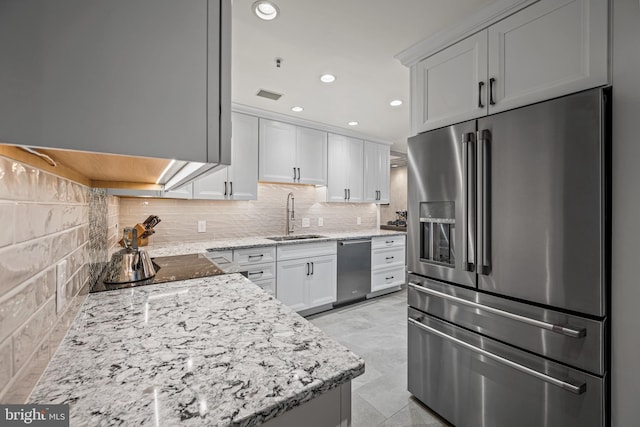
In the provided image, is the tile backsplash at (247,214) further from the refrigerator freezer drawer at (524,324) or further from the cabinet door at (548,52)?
the cabinet door at (548,52)

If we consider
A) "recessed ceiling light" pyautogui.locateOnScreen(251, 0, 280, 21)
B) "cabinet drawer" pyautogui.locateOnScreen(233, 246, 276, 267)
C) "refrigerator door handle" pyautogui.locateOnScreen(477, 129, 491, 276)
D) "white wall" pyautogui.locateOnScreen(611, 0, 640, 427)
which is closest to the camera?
"white wall" pyautogui.locateOnScreen(611, 0, 640, 427)

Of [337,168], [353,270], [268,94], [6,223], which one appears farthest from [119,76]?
[337,168]

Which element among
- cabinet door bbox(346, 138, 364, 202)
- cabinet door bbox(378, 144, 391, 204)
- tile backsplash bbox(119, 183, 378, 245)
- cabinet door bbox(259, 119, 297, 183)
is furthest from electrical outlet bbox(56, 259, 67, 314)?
cabinet door bbox(378, 144, 391, 204)

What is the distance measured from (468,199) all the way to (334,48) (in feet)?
4.52

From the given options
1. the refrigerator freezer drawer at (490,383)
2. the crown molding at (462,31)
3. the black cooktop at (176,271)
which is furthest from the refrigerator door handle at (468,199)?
the black cooktop at (176,271)

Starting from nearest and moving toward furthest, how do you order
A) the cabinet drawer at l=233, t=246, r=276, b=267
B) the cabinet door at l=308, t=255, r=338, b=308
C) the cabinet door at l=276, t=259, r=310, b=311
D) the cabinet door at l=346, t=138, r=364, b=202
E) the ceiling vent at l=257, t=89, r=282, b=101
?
the ceiling vent at l=257, t=89, r=282, b=101 → the cabinet drawer at l=233, t=246, r=276, b=267 → the cabinet door at l=276, t=259, r=310, b=311 → the cabinet door at l=308, t=255, r=338, b=308 → the cabinet door at l=346, t=138, r=364, b=202

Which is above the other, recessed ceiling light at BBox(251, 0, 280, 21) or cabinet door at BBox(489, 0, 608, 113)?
recessed ceiling light at BBox(251, 0, 280, 21)

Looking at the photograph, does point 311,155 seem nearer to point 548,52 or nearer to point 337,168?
point 337,168

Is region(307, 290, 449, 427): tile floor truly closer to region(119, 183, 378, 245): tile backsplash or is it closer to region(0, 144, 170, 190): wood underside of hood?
region(119, 183, 378, 245): tile backsplash

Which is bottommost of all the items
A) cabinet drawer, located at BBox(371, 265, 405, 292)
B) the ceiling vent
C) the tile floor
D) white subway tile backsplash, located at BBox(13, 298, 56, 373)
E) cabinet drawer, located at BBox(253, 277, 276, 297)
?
the tile floor

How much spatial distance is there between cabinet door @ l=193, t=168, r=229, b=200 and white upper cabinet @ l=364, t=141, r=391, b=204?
7.01 feet

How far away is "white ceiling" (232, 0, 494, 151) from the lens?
1595 mm

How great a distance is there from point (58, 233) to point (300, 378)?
71cm

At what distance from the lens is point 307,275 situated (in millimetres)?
3297
